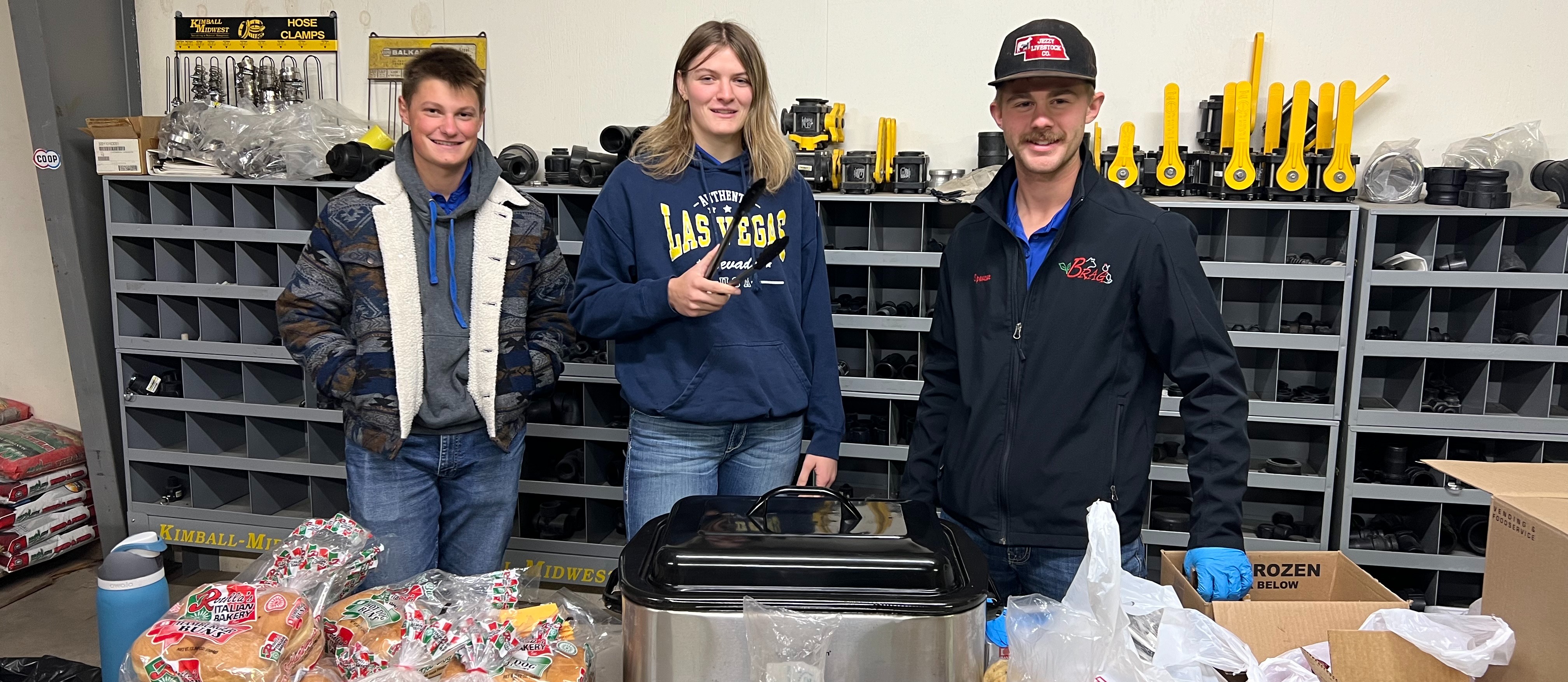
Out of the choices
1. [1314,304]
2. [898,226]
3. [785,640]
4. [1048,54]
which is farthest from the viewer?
[898,226]

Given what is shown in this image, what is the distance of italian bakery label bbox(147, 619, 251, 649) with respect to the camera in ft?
3.37

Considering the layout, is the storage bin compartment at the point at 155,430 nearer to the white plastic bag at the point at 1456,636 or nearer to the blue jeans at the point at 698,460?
the blue jeans at the point at 698,460

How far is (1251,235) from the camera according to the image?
9.68ft

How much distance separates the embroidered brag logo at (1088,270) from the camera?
1476mm

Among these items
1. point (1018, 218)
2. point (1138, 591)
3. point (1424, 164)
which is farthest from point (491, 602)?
point (1424, 164)

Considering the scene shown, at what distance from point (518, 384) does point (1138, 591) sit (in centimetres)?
131

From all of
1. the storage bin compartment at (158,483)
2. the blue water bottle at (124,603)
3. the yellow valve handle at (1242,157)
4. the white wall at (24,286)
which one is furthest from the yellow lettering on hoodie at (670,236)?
the white wall at (24,286)

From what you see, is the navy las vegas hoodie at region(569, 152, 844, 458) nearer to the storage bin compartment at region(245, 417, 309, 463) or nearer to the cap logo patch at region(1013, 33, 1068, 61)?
the cap logo patch at region(1013, 33, 1068, 61)

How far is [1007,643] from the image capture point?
1.17 meters

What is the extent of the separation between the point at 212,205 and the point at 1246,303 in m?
3.38

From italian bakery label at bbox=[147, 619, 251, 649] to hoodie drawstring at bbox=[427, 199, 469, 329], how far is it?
3.12 ft

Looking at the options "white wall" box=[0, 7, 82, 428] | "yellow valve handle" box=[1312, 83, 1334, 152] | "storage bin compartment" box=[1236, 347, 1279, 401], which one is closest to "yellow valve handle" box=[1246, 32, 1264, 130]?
"yellow valve handle" box=[1312, 83, 1334, 152]

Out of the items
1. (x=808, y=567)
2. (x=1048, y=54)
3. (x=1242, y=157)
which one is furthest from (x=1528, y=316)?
(x=808, y=567)

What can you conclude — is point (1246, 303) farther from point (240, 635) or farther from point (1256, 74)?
point (240, 635)
